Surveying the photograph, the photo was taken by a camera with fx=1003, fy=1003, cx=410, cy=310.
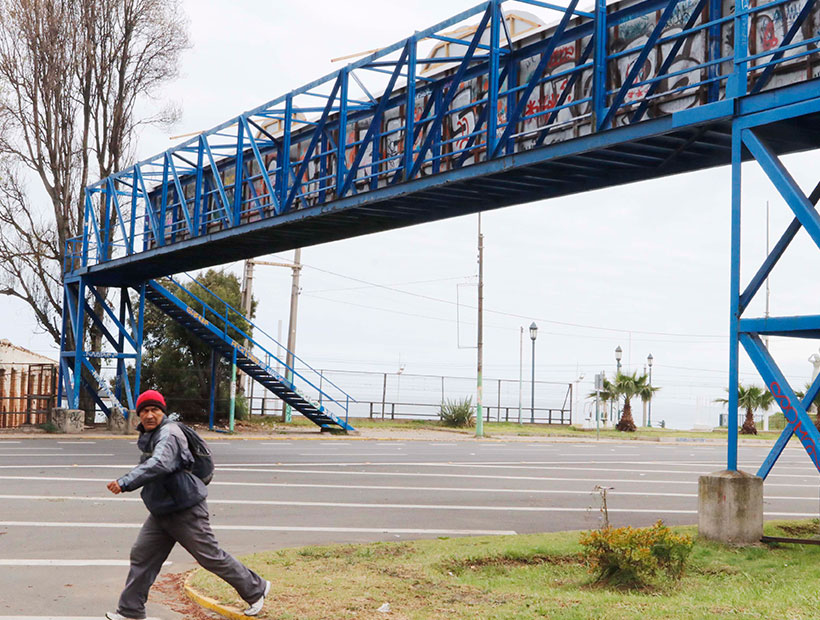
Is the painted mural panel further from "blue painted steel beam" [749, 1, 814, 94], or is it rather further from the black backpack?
the black backpack

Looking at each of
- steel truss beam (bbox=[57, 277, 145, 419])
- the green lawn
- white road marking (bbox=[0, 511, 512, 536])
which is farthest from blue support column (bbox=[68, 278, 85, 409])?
the green lawn

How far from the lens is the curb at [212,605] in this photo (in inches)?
292

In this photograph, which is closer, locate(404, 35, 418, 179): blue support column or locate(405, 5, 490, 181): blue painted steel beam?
locate(405, 5, 490, 181): blue painted steel beam

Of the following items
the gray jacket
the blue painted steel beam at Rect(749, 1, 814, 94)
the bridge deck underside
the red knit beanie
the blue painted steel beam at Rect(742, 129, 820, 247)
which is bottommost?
the gray jacket

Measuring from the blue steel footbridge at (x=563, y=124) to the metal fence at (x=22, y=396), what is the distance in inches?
386

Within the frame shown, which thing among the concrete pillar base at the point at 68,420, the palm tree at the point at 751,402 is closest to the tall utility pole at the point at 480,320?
the concrete pillar base at the point at 68,420

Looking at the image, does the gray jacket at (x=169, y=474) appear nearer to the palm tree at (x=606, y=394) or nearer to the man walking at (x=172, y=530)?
the man walking at (x=172, y=530)

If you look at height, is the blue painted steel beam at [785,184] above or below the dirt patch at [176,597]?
above

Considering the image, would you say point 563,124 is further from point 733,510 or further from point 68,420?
point 68,420

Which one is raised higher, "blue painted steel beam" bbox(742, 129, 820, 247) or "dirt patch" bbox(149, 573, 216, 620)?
"blue painted steel beam" bbox(742, 129, 820, 247)

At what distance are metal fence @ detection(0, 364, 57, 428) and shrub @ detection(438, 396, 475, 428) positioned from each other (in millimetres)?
15760

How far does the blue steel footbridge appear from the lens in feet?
36.4

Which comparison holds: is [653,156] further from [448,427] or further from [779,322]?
[448,427]

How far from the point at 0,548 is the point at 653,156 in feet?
33.2
